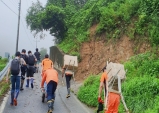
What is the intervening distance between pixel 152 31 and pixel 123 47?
2.98 m

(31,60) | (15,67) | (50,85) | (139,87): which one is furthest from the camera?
(31,60)

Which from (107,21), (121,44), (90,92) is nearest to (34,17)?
(107,21)

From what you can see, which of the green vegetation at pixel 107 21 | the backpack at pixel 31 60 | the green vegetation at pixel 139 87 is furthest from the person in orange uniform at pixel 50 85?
the green vegetation at pixel 107 21

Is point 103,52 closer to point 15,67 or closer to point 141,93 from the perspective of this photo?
point 141,93

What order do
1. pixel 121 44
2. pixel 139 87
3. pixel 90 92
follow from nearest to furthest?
pixel 139 87 → pixel 90 92 → pixel 121 44

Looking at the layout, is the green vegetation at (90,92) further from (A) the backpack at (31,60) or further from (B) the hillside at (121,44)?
(A) the backpack at (31,60)

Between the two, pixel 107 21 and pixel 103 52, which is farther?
pixel 107 21

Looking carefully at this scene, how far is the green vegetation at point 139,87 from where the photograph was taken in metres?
8.37

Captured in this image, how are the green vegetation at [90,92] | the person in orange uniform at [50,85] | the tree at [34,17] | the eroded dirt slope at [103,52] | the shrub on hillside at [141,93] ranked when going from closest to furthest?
the shrub on hillside at [141,93], the person in orange uniform at [50,85], the green vegetation at [90,92], the eroded dirt slope at [103,52], the tree at [34,17]

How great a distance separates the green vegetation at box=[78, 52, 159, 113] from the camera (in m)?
8.37

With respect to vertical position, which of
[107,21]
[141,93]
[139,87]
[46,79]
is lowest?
[141,93]

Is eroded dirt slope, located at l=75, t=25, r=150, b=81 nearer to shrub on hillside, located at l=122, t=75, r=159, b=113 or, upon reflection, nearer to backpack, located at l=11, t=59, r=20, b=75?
shrub on hillside, located at l=122, t=75, r=159, b=113

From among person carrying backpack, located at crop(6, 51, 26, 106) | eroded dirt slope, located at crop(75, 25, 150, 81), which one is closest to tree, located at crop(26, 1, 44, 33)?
eroded dirt slope, located at crop(75, 25, 150, 81)

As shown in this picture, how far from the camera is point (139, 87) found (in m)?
9.14
